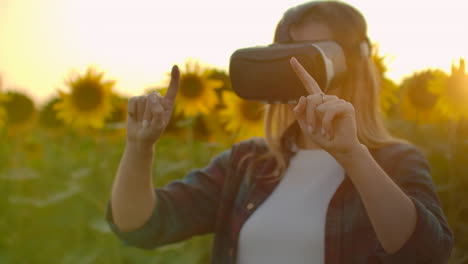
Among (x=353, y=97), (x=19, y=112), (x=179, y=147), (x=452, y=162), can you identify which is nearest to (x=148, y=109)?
(x=353, y=97)

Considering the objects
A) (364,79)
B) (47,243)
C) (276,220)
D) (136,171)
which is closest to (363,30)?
(364,79)

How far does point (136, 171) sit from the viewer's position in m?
1.13

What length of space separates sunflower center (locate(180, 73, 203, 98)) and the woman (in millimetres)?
530

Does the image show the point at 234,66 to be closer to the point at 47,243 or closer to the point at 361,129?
the point at 361,129

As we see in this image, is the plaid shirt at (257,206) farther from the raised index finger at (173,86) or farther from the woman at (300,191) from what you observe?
the raised index finger at (173,86)

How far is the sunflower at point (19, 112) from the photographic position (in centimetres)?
328

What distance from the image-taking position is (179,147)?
2.27m

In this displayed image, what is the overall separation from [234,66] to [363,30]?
36 centimetres

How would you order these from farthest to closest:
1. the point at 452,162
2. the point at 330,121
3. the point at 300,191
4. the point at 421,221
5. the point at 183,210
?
the point at 452,162 < the point at 183,210 < the point at 300,191 < the point at 421,221 < the point at 330,121

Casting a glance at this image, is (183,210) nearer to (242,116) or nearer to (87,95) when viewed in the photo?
(242,116)

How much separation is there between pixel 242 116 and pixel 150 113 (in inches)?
32.6

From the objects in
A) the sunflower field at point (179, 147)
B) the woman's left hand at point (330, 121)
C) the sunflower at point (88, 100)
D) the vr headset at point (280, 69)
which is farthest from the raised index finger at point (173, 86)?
the sunflower at point (88, 100)

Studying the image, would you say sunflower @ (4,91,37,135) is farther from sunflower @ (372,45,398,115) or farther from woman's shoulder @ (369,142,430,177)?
woman's shoulder @ (369,142,430,177)

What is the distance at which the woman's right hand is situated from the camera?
39.1 inches
